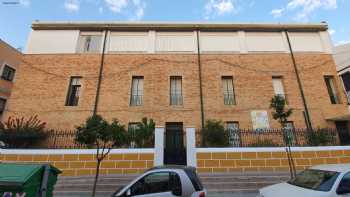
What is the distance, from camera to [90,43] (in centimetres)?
1572

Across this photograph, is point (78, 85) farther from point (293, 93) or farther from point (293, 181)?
point (293, 93)

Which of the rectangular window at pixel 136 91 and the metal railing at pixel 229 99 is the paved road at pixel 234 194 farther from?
the rectangular window at pixel 136 91

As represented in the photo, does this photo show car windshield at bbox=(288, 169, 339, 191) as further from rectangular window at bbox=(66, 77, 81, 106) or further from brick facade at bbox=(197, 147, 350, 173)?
rectangular window at bbox=(66, 77, 81, 106)

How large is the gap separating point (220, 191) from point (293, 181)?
10.9 ft

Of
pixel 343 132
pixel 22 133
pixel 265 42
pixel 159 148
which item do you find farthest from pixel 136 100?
pixel 343 132

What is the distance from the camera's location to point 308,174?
15.5 ft

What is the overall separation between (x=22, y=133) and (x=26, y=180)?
407 inches

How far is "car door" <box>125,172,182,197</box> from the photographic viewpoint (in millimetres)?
4043

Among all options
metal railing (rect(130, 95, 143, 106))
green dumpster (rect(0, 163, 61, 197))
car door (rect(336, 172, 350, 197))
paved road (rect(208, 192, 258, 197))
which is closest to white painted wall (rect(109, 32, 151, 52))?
metal railing (rect(130, 95, 143, 106))

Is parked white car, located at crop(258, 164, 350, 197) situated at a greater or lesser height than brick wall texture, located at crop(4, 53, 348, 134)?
lesser

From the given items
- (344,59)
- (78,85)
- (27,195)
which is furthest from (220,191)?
(344,59)

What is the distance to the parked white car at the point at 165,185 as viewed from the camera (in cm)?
404

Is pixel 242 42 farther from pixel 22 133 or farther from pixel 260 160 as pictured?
pixel 22 133

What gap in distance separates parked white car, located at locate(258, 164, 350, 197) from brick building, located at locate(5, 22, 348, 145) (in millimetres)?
8937
